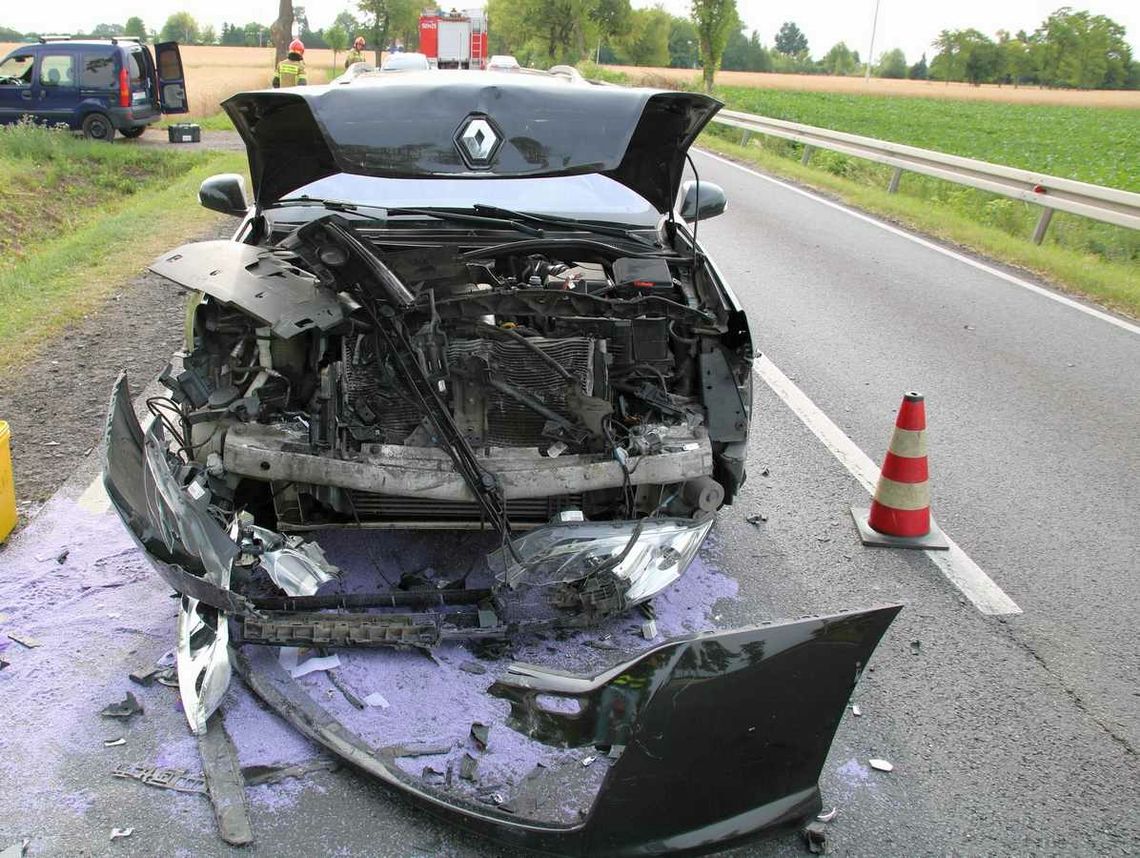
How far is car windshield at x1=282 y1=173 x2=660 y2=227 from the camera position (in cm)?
498

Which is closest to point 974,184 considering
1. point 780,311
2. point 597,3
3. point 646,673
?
point 780,311

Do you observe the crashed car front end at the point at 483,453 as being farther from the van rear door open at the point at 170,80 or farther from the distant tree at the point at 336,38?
the distant tree at the point at 336,38

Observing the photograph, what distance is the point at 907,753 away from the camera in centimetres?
321

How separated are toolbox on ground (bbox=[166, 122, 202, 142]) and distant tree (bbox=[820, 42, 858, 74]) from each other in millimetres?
112654

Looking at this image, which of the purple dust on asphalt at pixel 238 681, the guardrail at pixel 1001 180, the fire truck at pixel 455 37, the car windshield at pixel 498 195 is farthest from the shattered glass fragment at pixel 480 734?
the fire truck at pixel 455 37

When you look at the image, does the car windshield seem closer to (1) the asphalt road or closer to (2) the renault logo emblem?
(2) the renault logo emblem

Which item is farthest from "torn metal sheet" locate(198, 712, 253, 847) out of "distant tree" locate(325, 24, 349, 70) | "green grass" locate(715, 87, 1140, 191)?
"distant tree" locate(325, 24, 349, 70)

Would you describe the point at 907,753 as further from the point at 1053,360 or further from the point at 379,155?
the point at 1053,360

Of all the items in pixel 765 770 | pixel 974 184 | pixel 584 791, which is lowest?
pixel 584 791

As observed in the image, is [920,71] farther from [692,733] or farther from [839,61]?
[692,733]

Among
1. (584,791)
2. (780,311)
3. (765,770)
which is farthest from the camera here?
(780,311)

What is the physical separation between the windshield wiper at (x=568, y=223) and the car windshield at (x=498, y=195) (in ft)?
0.41

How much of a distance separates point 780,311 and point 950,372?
1.92 m

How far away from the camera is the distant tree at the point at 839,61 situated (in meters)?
119
